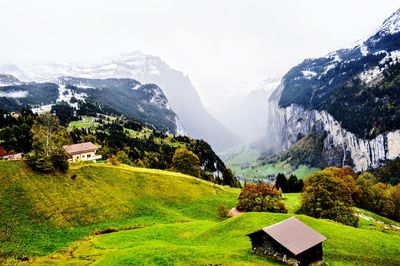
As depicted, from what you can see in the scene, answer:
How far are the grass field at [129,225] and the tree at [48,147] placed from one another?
2487 mm

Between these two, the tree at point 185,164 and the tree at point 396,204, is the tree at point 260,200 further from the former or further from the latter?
the tree at point 396,204

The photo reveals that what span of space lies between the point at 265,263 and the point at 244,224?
23.8m

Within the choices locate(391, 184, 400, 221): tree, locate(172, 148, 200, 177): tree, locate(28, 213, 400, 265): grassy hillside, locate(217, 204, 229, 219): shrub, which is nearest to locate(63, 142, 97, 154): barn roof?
locate(172, 148, 200, 177): tree

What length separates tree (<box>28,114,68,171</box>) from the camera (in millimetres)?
92500

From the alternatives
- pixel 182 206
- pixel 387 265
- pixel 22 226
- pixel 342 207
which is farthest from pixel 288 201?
pixel 22 226

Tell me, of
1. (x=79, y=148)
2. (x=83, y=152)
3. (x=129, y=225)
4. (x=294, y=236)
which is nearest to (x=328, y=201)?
(x=129, y=225)

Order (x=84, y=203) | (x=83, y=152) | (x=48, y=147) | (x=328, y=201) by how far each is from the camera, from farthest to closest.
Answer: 1. (x=83, y=152)
2. (x=48, y=147)
3. (x=328, y=201)
4. (x=84, y=203)

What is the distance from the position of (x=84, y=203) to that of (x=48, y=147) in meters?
25.2

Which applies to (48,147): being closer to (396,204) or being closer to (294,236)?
(294,236)

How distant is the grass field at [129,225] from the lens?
5819 centimetres

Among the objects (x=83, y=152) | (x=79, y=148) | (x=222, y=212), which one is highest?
(x=79, y=148)

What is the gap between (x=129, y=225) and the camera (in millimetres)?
84375

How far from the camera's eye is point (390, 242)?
220 ft

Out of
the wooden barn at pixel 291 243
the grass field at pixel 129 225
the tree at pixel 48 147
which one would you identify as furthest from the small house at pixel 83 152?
the wooden barn at pixel 291 243
